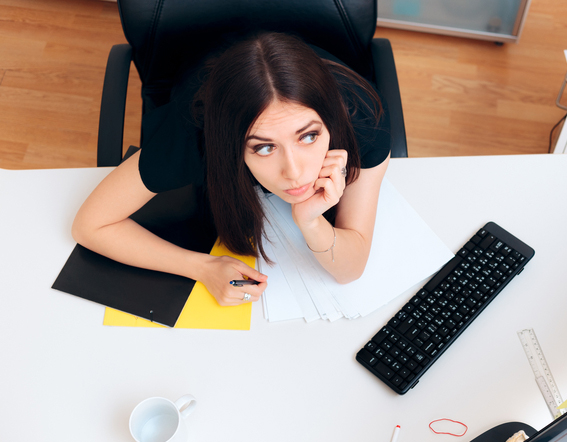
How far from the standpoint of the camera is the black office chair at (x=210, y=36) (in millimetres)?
1050

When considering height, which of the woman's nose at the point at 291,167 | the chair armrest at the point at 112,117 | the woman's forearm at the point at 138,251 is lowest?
the woman's forearm at the point at 138,251

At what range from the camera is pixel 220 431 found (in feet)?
2.78

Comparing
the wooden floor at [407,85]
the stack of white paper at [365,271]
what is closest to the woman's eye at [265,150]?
the stack of white paper at [365,271]

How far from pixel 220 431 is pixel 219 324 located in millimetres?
193

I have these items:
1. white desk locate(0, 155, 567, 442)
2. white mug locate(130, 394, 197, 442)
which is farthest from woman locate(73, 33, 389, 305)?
white mug locate(130, 394, 197, 442)

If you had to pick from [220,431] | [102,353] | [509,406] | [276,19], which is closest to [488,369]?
[509,406]

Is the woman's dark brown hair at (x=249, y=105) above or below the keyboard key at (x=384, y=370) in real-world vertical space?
above

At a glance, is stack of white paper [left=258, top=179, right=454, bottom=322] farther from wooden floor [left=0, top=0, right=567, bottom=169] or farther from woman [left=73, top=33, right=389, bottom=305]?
wooden floor [left=0, top=0, right=567, bottom=169]

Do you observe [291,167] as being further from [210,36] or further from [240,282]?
[210,36]

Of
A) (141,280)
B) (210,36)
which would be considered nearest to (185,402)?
(141,280)

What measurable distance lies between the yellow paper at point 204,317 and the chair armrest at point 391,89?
1.63 feet

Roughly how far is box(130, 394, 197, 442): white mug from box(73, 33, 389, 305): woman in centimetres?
22

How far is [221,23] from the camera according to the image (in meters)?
1.07

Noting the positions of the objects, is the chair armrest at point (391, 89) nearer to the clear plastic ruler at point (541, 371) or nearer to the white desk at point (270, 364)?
the white desk at point (270, 364)
